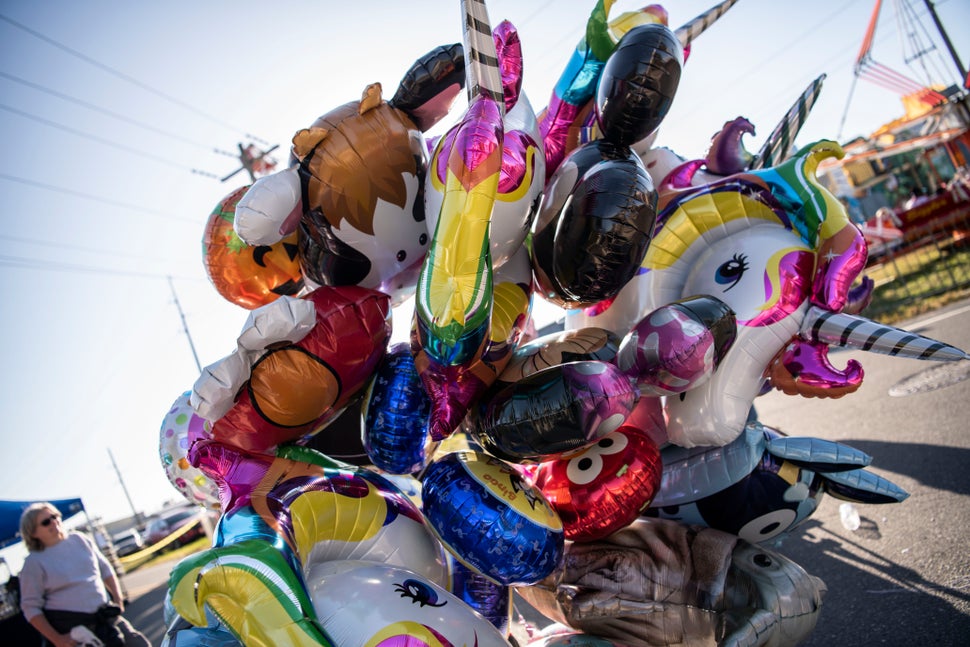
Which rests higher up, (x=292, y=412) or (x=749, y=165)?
(x=749, y=165)

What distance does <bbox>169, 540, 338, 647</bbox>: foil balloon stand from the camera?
49.2 inches

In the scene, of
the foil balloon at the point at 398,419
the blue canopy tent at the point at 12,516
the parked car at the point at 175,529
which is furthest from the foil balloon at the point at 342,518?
the parked car at the point at 175,529

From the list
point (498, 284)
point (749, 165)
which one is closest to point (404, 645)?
point (498, 284)

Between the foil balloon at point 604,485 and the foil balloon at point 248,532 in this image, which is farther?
the foil balloon at point 604,485

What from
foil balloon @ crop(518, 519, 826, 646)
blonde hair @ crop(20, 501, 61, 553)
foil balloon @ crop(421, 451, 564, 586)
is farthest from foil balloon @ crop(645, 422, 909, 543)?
blonde hair @ crop(20, 501, 61, 553)

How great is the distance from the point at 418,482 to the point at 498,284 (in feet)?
3.09

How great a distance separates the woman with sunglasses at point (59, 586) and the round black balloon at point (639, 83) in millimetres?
3896

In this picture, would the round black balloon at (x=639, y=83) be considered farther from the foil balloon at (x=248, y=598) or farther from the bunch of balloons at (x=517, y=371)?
the foil balloon at (x=248, y=598)

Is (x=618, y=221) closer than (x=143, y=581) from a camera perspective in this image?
Yes

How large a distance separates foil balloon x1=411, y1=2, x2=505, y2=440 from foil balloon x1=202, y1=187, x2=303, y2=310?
78 centimetres

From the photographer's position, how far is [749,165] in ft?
8.09

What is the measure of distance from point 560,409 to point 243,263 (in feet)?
4.00

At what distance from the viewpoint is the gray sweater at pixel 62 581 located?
3.40 metres

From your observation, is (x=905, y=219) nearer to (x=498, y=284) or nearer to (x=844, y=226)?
(x=844, y=226)
